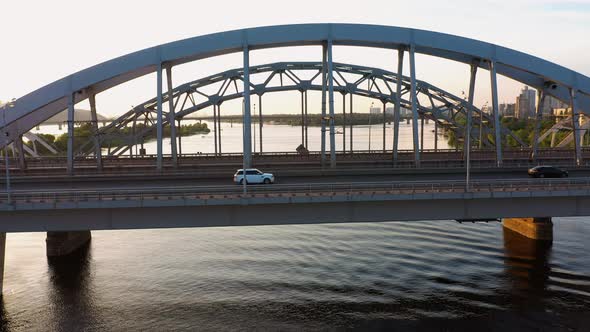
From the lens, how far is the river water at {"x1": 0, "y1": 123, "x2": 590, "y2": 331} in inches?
1102

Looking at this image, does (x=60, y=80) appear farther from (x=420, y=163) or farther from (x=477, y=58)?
(x=477, y=58)

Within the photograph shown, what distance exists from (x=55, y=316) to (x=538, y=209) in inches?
1196

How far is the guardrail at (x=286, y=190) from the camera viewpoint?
26250mm

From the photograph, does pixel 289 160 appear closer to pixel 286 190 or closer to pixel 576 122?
pixel 286 190

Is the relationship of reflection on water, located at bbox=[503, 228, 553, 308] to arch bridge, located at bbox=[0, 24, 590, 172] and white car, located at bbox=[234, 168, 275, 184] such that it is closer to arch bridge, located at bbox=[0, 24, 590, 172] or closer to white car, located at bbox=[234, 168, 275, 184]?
arch bridge, located at bbox=[0, 24, 590, 172]

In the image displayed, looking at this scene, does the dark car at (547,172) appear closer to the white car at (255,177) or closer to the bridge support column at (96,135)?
the white car at (255,177)

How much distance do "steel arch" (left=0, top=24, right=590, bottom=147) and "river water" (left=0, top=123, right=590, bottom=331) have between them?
525 inches

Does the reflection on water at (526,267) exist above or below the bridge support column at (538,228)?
below

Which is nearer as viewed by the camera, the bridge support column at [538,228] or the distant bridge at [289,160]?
the distant bridge at [289,160]

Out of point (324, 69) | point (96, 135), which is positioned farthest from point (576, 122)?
point (96, 135)

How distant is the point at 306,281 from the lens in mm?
33688

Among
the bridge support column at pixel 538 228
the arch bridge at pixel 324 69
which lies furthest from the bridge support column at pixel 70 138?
the bridge support column at pixel 538 228

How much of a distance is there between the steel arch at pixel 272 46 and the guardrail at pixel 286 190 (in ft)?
42.7

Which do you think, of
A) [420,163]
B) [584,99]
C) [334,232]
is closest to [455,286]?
[420,163]
